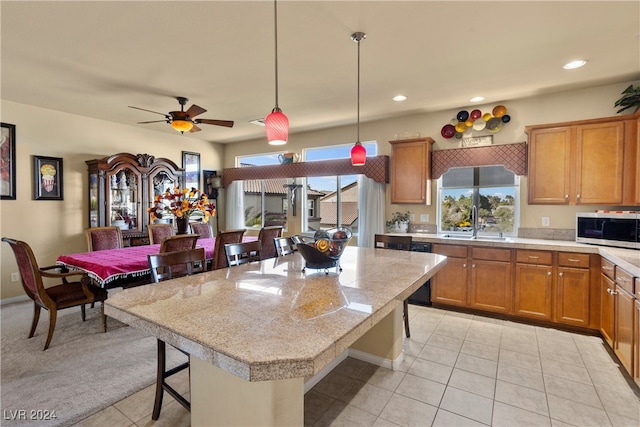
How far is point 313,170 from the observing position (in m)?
5.51

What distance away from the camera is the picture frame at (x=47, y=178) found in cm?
436

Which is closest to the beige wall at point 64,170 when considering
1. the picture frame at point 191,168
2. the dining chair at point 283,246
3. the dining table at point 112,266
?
the picture frame at point 191,168

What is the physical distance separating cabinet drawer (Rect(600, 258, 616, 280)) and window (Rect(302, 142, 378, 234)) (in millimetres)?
3119

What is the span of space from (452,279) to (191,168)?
5.27 metres

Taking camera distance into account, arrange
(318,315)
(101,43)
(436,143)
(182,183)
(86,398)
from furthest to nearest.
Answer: (182,183) → (436,143) → (101,43) → (86,398) → (318,315)

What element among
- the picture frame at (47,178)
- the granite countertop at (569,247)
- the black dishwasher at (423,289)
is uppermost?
the picture frame at (47,178)

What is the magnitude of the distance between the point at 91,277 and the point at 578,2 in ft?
15.0

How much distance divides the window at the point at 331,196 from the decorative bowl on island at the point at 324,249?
3.16 m

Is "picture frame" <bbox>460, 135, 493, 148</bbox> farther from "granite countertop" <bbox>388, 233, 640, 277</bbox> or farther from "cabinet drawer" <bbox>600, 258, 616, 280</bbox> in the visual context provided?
"cabinet drawer" <bbox>600, 258, 616, 280</bbox>

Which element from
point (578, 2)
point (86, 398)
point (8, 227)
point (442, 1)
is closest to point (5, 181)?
point (8, 227)

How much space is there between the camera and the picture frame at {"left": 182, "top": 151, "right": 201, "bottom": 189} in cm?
617

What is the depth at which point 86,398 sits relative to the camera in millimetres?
2146

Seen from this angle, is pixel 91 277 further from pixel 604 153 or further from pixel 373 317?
pixel 604 153

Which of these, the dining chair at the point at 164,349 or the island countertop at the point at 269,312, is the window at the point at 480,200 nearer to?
the island countertop at the point at 269,312
